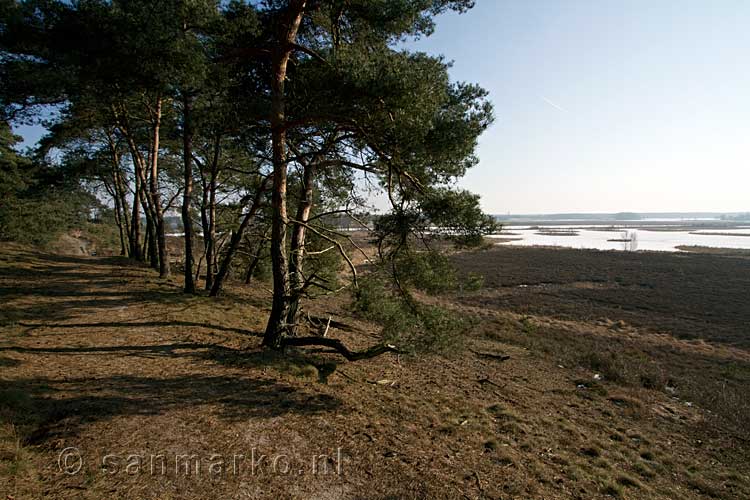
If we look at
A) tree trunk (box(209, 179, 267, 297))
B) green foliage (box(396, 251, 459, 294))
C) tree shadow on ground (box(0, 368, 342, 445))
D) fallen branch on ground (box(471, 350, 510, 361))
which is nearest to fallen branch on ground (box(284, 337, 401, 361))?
tree shadow on ground (box(0, 368, 342, 445))

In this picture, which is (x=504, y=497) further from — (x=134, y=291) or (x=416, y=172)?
(x=134, y=291)

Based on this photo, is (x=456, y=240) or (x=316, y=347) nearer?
(x=456, y=240)

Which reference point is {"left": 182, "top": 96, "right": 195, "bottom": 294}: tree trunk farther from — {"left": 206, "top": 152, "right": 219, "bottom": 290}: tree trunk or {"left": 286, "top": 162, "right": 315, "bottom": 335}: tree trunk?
{"left": 286, "top": 162, "right": 315, "bottom": 335}: tree trunk

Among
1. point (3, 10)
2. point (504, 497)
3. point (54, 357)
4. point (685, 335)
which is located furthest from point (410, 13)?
point (685, 335)

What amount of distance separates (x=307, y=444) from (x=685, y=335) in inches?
825

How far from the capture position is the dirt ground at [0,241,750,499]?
3.73 m

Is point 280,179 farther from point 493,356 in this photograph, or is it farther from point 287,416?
point 493,356

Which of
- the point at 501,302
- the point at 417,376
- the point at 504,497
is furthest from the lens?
the point at 501,302

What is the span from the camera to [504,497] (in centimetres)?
433

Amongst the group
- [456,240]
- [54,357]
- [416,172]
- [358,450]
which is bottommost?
[358,450]

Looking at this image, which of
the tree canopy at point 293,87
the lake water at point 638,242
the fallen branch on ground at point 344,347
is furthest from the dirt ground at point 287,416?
the lake water at point 638,242

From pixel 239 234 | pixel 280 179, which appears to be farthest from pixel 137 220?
pixel 280 179

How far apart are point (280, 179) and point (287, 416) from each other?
4.23 meters

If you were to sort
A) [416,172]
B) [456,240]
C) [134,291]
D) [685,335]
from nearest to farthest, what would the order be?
[416,172] → [456,240] → [134,291] → [685,335]
